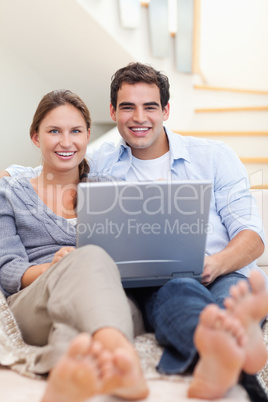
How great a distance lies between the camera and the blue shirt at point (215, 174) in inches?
61.7

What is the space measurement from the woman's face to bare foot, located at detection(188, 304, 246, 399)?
84 centimetres

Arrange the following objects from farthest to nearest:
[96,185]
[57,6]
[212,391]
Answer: [57,6], [96,185], [212,391]

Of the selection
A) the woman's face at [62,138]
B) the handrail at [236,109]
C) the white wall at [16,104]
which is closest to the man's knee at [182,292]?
the woman's face at [62,138]

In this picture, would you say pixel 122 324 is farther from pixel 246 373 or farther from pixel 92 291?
pixel 246 373

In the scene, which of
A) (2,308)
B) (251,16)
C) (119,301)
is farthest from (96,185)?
(251,16)

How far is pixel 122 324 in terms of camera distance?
0.88 metres

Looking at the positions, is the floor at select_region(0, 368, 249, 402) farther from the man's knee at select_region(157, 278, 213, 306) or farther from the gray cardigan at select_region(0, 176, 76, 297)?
the gray cardigan at select_region(0, 176, 76, 297)

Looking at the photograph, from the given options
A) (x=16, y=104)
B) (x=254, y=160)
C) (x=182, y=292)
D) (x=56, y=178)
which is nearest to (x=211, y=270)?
(x=182, y=292)

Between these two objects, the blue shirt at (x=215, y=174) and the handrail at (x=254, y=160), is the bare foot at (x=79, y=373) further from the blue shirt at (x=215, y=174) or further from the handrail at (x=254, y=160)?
the handrail at (x=254, y=160)

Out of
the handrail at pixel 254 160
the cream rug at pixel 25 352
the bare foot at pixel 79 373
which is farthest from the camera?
the handrail at pixel 254 160

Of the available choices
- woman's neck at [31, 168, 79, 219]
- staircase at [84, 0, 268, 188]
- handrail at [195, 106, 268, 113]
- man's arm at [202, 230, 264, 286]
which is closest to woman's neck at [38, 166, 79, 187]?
woman's neck at [31, 168, 79, 219]

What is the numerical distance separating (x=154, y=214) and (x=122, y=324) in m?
0.30

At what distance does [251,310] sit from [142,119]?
Answer: 39.2 inches

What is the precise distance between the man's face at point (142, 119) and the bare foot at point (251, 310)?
0.92 m
